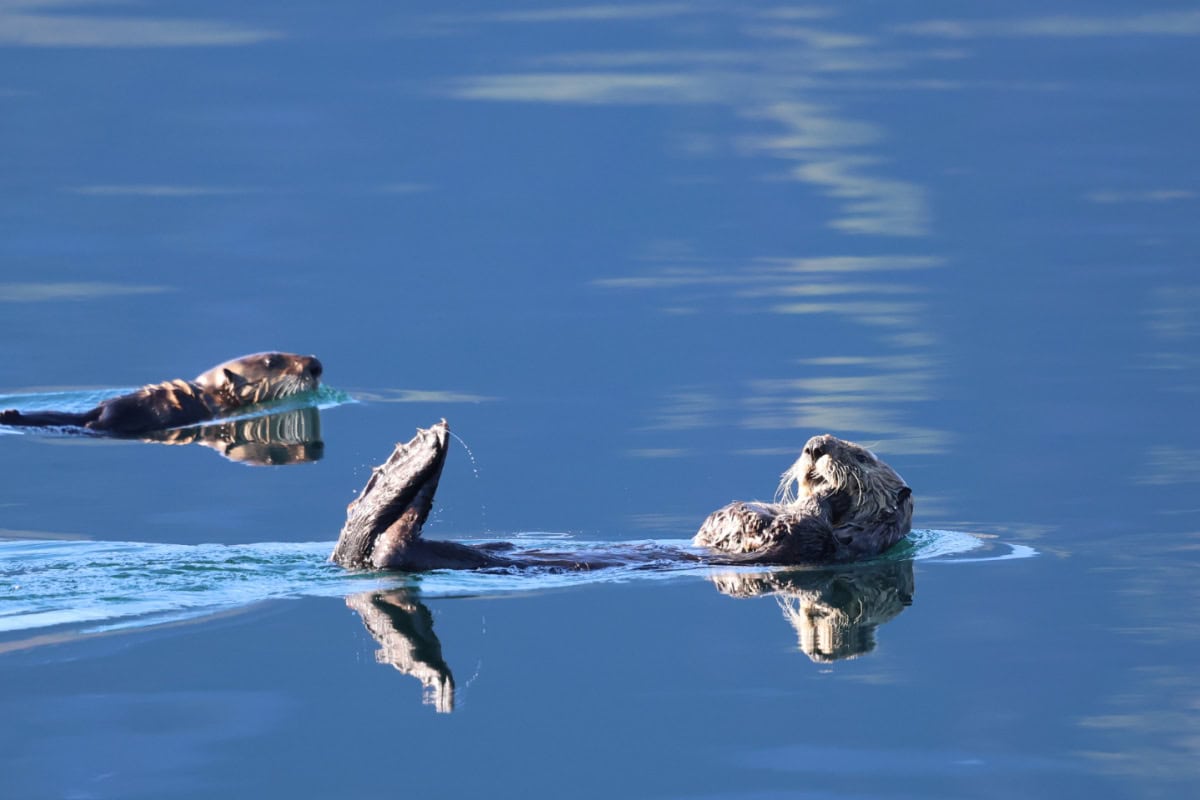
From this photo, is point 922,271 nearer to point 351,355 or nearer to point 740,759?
point 351,355

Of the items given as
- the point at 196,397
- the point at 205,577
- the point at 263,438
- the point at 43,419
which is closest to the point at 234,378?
the point at 196,397

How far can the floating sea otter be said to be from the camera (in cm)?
643

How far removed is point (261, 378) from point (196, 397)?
474 millimetres

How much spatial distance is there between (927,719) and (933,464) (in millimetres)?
3531

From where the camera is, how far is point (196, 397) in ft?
36.2

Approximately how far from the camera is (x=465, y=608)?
20.6 feet

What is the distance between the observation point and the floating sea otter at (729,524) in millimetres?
6426

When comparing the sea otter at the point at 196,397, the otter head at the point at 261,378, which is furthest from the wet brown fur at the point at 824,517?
the otter head at the point at 261,378

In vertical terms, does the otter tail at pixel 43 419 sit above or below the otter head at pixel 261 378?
below

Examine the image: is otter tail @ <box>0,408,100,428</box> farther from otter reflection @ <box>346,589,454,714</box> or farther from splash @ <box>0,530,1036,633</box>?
otter reflection @ <box>346,589,454,714</box>

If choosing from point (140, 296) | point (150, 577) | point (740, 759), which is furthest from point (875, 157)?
point (740, 759)

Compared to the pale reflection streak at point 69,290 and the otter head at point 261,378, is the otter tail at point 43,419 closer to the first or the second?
the otter head at point 261,378

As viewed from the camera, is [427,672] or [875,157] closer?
[427,672]

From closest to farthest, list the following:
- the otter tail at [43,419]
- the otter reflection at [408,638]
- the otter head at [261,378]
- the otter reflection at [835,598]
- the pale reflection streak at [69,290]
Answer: the otter reflection at [408,638], the otter reflection at [835,598], the otter tail at [43,419], the otter head at [261,378], the pale reflection streak at [69,290]
